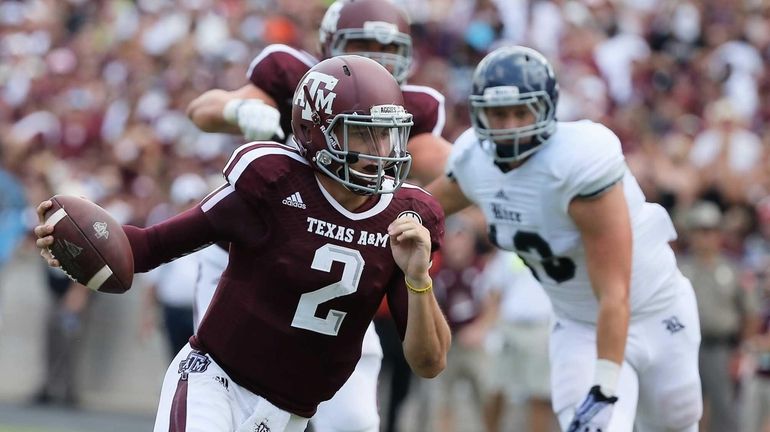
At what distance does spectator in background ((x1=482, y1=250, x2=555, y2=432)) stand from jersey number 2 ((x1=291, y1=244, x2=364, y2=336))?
4.75m

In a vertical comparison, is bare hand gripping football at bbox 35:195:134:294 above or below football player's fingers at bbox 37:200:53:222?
below

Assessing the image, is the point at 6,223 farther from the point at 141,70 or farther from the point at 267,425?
the point at 267,425

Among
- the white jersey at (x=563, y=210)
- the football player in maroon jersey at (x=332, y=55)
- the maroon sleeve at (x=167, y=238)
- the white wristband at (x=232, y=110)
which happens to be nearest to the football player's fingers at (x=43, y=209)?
the maroon sleeve at (x=167, y=238)

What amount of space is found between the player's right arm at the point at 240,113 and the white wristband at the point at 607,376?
4.90 ft

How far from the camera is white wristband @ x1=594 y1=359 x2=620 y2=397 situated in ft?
15.6

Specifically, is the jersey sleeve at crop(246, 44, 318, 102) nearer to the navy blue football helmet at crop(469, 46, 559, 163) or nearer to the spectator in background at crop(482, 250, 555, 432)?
the navy blue football helmet at crop(469, 46, 559, 163)

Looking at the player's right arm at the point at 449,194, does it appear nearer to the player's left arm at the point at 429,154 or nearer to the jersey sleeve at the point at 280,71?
the player's left arm at the point at 429,154

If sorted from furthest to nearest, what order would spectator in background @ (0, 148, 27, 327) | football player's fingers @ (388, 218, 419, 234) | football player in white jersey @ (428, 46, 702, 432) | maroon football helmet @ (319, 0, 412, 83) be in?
spectator in background @ (0, 148, 27, 327) → maroon football helmet @ (319, 0, 412, 83) → football player in white jersey @ (428, 46, 702, 432) → football player's fingers @ (388, 218, 419, 234)

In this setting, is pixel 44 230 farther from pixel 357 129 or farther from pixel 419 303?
pixel 419 303

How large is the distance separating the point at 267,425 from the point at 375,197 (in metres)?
0.80

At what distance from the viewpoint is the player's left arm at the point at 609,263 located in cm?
482

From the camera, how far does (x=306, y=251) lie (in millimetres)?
4051

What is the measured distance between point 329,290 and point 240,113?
119cm

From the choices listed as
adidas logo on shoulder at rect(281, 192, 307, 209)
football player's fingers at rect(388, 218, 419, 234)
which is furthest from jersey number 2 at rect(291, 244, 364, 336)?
football player's fingers at rect(388, 218, 419, 234)
